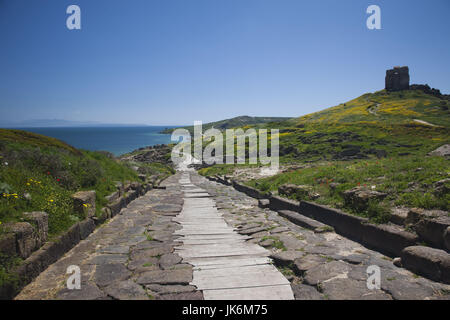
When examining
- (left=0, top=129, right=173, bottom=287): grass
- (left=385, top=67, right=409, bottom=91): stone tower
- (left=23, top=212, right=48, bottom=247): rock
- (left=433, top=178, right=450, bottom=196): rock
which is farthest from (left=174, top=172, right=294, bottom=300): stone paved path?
(left=385, top=67, right=409, bottom=91): stone tower

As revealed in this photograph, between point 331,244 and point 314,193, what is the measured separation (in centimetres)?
287

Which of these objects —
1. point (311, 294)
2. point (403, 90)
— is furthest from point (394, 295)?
point (403, 90)

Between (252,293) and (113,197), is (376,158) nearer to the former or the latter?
(113,197)

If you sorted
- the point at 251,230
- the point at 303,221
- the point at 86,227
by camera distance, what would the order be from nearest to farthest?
the point at 86,227, the point at 251,230, the point at 303,221

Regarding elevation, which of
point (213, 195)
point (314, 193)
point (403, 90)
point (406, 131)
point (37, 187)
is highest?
point (403, 90)

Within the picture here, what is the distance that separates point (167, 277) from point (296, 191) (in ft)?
19.7

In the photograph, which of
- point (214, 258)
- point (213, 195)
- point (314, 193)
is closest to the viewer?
point (214, 258)

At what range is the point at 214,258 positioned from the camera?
457cm

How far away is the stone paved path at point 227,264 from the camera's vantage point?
11.2ft

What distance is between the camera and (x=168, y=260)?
4.49 meters

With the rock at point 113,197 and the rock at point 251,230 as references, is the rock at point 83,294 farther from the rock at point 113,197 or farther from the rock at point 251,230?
the rock at point 113,197

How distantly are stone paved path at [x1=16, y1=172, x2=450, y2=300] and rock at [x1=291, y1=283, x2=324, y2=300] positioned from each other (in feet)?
0.04

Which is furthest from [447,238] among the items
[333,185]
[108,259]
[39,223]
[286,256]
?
[39,223]
